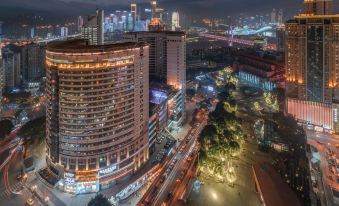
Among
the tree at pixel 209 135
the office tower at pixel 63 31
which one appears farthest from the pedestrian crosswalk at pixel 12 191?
the office tower at pixel 63 31

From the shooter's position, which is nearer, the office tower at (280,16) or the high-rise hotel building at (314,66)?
the high-rise hotel building at (314,66)

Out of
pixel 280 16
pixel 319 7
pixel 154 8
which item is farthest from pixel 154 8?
pixel 280 16

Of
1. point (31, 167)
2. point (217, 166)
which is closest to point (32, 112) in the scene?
point (31, 167)

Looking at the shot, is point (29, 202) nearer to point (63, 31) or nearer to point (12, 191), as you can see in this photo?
point (12, 191)

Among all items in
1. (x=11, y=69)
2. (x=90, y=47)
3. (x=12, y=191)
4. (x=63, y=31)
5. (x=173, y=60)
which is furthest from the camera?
(x=63, y=31)

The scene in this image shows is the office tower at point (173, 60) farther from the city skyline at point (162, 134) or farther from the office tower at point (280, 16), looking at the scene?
the office tower at point (280, 16)

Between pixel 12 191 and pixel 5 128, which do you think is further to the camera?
pixel 5 128

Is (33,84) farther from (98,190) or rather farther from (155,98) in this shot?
(98,190)
